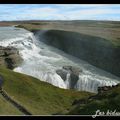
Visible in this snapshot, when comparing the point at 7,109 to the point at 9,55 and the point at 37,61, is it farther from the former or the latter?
the point at 9,55

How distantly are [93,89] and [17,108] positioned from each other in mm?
3405

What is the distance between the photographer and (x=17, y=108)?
27.4 ft

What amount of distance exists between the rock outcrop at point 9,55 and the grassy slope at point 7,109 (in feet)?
6.09

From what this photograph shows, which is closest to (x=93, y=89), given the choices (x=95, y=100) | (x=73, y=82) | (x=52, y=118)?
(x=95, y=100)

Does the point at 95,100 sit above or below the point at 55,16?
below

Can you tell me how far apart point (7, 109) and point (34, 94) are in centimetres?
158

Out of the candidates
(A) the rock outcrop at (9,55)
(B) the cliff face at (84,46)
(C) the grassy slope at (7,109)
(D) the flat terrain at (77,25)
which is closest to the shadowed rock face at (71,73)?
(B) the cliff face at (84,46)

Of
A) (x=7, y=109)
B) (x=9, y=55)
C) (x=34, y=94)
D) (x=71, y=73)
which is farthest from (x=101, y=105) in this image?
(x=9, y=55)

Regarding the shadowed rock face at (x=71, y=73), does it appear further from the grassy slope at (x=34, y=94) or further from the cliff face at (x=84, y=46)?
the grassy slope at (x=34, y=94)

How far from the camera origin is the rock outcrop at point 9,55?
10.3m

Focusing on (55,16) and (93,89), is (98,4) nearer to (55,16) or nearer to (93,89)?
(55,16)

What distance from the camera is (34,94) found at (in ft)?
31.2

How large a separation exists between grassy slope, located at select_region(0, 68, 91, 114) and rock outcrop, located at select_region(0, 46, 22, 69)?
0.65 metres

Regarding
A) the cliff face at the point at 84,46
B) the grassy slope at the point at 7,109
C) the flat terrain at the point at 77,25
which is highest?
the flat terrain at the point at 77,25
